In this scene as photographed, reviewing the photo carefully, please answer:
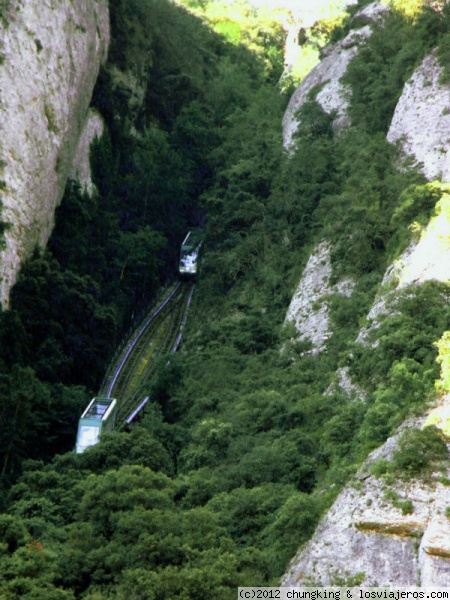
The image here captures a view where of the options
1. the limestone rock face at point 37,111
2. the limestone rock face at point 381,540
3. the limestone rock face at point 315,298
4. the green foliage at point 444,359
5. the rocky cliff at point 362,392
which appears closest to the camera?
the limestone rock face at point 381,540

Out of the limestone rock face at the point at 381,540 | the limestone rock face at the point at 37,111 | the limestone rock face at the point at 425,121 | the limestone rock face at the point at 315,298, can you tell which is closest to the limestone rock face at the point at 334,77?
the limestone rock face at the point at 425,121

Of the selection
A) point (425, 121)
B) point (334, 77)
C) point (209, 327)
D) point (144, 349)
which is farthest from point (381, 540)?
point (334, 77)

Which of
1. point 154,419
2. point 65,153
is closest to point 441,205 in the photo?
point 154,419

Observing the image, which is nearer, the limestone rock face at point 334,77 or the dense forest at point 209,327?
the dense forest at point 209,327

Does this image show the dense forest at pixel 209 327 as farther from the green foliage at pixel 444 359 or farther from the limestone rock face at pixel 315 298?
the limestone rock face at pixel 315 298

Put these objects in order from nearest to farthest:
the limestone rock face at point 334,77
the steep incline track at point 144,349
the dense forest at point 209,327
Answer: the dense forest at point 209,327
the steep incline track at point 144,349
the limestone rock face at point 334,77

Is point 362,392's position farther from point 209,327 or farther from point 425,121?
point 425,121
